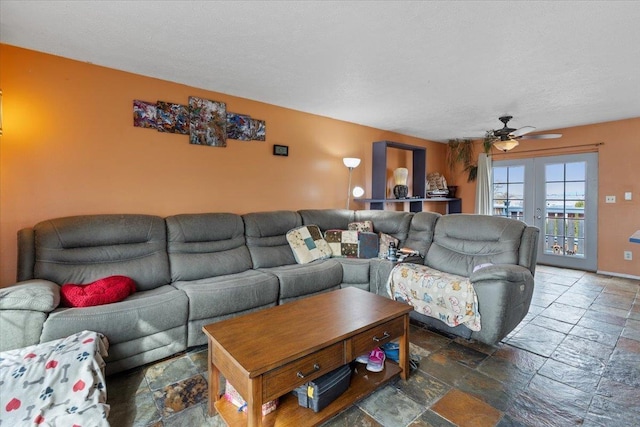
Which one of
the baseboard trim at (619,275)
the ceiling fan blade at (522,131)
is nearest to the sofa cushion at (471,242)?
the ceiling fan blade at (522,131)

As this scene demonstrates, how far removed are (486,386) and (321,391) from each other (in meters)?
1.12

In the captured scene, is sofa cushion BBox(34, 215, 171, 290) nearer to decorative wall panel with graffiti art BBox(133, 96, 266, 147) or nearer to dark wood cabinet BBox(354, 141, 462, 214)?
decorative wall panel with graffiti art BBox(133, 96, 266, 147)

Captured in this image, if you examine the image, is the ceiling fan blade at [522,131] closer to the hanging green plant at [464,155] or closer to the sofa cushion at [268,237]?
the hanging green plant at [464,155]

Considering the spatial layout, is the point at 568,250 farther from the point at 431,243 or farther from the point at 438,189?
the point at 431,243

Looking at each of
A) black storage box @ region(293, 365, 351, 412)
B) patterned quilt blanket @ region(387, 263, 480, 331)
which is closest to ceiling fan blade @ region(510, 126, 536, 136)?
patterned quilt blanket @ region(387, 263, 480, 331)

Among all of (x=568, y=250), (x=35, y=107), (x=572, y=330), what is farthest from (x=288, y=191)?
(x=568, y=250)

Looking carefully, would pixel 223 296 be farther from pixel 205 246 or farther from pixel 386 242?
pixel 386 242

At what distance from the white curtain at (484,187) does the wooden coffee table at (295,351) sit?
15.2 ft

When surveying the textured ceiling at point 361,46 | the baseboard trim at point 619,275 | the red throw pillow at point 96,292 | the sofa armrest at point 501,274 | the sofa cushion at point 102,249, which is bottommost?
the baseboard trim at point 619,275

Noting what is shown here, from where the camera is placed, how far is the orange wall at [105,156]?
7.55ft

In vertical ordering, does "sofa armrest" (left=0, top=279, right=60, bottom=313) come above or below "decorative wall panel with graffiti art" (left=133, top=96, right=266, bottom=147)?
below

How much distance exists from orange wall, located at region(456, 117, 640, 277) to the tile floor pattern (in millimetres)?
2287

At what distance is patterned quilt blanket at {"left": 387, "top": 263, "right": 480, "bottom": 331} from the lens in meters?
2.34

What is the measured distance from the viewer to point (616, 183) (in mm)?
4410
